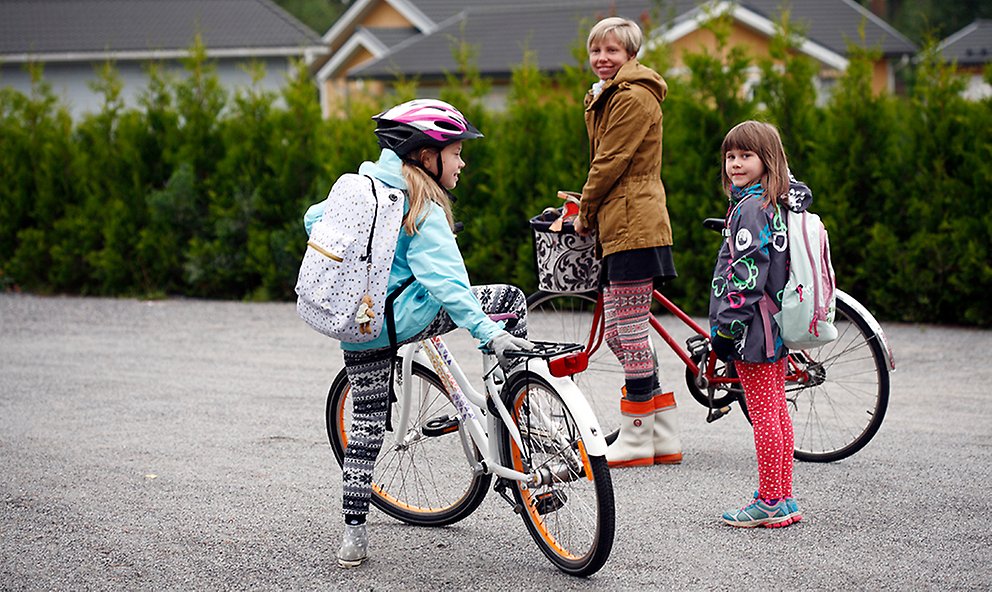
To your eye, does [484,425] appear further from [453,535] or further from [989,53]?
[989,53]

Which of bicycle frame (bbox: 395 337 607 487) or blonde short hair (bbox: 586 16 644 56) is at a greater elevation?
blonde short hair (bbox: 586 16 644 56)

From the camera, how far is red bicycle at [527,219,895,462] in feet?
19.8

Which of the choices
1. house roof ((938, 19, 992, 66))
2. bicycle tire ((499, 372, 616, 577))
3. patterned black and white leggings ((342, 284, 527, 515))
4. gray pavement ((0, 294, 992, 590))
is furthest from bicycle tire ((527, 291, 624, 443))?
house roof ((938, 19, 992, 66))

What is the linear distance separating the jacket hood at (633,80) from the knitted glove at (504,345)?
2.01 m

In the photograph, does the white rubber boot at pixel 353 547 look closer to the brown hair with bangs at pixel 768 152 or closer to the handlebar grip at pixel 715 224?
the brown hair with bangs at pixel 768 152

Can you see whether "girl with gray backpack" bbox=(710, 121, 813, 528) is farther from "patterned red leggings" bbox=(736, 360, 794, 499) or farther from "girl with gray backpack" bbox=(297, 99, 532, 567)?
"girl with gray backpack" bbox=(297, 99, 532, 567)

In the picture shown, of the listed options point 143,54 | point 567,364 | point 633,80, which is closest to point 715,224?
→ point 633,80

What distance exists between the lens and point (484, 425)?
4.80 meters

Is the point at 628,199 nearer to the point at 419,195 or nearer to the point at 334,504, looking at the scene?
the point at 419,195

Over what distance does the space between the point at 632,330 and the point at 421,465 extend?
4.59 ft

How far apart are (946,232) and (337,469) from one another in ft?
22.1

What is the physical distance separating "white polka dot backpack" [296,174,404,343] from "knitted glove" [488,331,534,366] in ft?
1.51

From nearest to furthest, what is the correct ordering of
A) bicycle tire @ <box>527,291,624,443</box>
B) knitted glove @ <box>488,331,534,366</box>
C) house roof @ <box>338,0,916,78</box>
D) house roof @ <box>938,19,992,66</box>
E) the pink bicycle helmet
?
knitted glove @ <box>488,331,534,366</box>
the pink bicycle helmet
bicycle tire @ <box>527,291,624,443</box>
house roof @ <box>338,0,916,78</box>
house roof @ <box>938,19,992,66</box>

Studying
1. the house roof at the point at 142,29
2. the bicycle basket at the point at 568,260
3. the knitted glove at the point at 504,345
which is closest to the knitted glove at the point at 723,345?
the bicycle basket at the point at 568,260
